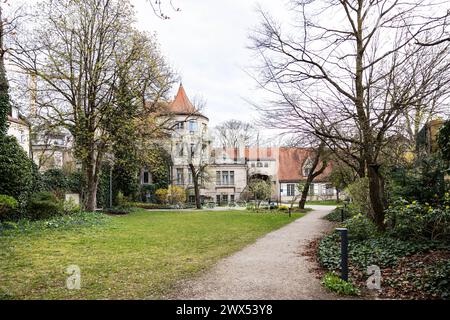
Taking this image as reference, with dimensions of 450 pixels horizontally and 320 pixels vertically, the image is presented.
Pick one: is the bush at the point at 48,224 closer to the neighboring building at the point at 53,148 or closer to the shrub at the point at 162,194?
the neighboring building at the point at 53,148

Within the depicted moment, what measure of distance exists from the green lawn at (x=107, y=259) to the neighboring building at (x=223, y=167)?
23.2 metres

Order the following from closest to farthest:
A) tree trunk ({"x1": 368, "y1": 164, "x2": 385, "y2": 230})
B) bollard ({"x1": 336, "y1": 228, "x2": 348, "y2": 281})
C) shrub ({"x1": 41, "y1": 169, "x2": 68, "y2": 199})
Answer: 1. bollard ({"x1": 336, "y1": 228, "x2": 348, "y2": 281})
2. tree trunk ({"x1": 368, "y1": 164, "x2": 385, "y2": 230})
3. shrub ({"x1": 41, "y1": 169, "x2": 68, "y2": 199})

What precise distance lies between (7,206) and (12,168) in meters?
1.70

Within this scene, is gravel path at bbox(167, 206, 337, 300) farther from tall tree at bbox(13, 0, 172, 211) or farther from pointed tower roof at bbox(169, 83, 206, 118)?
pointed tower roof at bbox(169, 83, 206, 118)

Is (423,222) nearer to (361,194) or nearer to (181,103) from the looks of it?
(361,194)

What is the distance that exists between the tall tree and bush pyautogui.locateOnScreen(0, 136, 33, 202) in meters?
2.94

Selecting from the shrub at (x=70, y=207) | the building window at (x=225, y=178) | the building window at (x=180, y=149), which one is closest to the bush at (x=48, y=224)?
the shrub at (x=70, y=207)

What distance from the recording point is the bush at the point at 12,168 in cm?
1360

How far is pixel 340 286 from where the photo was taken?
5.29 m

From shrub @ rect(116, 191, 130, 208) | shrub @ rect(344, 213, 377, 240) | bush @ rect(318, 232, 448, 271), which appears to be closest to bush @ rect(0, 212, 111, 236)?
bush @ rect(318, 232, 448, 271)

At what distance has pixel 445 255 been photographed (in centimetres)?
654

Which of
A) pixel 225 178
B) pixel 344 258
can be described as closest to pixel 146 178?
pixel 225 178

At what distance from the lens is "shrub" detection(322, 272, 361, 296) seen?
5.18 meters

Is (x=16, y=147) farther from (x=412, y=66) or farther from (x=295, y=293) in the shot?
(x=412, y=66)
